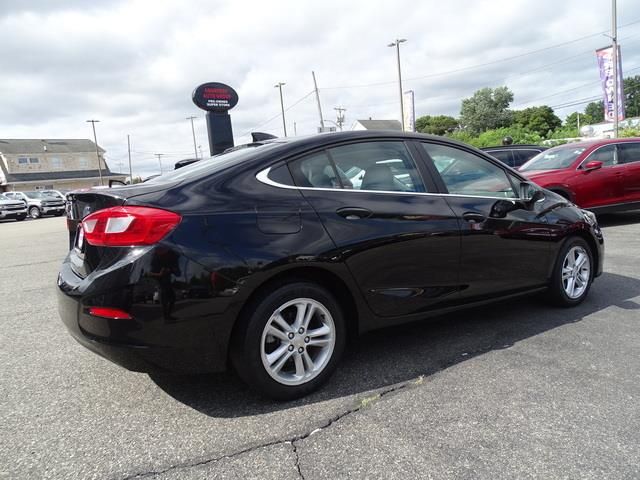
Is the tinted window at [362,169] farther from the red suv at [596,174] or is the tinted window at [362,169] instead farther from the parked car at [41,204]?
the parked car at [41,204]

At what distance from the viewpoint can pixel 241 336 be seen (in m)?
2.41

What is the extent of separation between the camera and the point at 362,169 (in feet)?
9.83

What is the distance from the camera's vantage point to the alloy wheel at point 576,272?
158 inches

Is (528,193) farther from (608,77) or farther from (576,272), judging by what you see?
(608,77)

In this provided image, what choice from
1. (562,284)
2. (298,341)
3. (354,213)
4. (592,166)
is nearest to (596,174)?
(592,166)

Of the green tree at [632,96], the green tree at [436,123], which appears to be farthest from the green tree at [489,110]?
the green tree at [632,96]

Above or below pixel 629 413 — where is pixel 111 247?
above

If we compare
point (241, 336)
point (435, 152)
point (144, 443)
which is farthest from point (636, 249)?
point (144, 443)

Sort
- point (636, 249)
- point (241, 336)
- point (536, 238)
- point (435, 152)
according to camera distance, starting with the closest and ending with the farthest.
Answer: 1. point (241, 336)
2. point (435, 152)
3. point (536, 238)
4. point (636, 249)

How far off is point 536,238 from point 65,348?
379cm

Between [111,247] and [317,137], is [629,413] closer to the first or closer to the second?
[317,137]

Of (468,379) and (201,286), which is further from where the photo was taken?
→ (468,379)

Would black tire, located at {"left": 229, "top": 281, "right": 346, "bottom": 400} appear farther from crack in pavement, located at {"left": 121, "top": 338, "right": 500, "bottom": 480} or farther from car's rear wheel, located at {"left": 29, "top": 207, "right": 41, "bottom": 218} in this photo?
car's rear wheel, located at {"left": 29, "top": 207, "right": 41, "bottom": 218}

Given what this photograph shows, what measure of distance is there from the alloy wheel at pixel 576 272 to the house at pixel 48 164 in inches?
2298
